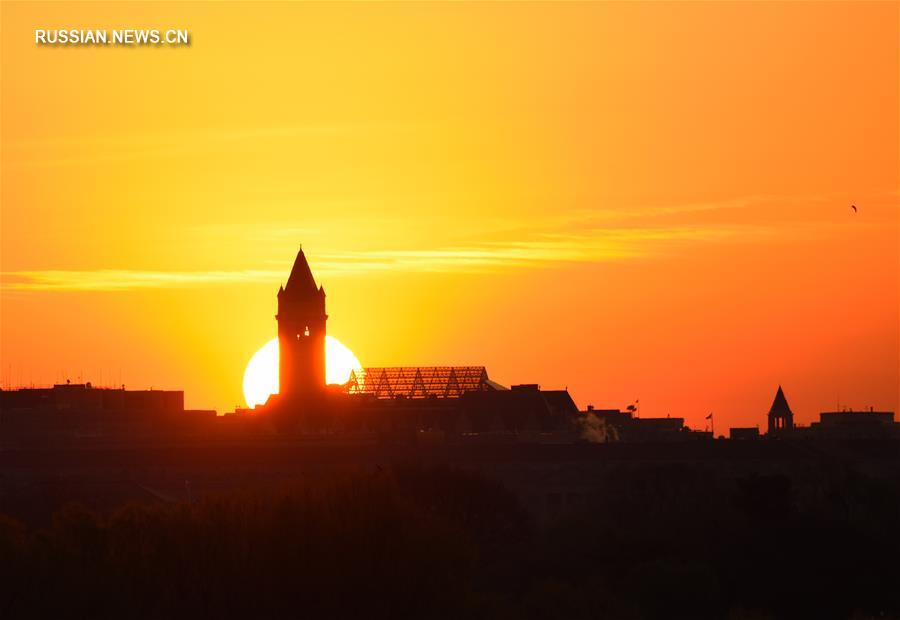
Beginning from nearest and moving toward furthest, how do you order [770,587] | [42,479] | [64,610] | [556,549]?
[64,610] → [770,587] → [556,549] → [42,479]

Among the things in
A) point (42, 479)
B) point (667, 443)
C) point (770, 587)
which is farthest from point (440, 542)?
point (667, 443)

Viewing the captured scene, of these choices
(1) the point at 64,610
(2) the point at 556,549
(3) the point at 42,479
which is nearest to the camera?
(1) the point at 64,610

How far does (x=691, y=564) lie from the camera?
11044cm

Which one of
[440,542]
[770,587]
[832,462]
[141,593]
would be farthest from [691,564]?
[832,462]

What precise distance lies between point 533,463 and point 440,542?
3571 inches

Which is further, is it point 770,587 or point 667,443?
point 667,443

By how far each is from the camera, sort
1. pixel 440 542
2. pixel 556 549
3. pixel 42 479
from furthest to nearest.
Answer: pixel 42 479 < pixel 556 549 < pixel 440 542

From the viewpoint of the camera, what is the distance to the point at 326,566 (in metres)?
78.4

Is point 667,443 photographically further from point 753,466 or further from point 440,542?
point 440,542

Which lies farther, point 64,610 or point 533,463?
point 533,463

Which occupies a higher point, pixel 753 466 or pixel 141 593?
pixel 753 466

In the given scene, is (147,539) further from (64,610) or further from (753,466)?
(753,466)

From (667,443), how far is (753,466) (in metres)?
9.49

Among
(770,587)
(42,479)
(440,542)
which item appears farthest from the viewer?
(42,479)
